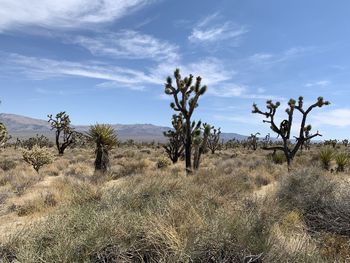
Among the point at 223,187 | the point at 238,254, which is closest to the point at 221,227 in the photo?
the point at 238,254

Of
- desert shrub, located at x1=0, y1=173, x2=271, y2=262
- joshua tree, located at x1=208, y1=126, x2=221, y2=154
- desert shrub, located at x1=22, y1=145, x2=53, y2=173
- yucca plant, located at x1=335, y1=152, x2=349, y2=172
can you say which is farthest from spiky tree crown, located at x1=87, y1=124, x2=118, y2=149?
joshua tree, located at x1=208, y1=126, x2=221, y2=154

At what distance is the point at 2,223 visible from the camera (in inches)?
352

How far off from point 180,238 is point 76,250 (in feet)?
4.67

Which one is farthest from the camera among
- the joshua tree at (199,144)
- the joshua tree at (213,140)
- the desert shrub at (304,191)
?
the joshua tree at (213,140)

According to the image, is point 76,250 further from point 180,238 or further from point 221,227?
point 221,227

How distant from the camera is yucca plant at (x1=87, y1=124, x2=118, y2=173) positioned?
62.6 feet

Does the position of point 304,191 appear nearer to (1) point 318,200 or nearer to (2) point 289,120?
(1) point 318,200

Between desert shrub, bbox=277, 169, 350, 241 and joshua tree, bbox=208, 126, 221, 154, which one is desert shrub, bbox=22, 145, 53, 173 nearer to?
desert shrub, bbox=277, 169, 350, 241

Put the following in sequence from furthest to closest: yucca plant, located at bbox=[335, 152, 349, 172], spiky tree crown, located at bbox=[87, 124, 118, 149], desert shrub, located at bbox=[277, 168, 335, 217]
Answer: yucca plant, located at bbox=[335, 152, 349, 172] < spiky tree crown, located at bbox=[87, 124, 118, 149] < desert shrub, located at bbox=[277, 168, 335, 217]

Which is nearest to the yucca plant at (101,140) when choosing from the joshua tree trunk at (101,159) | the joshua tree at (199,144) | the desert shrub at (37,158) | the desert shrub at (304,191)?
the joshua tree trunk at (101,159)

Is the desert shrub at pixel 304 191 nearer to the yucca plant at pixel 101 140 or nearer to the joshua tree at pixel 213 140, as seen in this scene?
the yucca plant at pixel 101 140

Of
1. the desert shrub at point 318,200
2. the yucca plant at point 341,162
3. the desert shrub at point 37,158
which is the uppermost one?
the yucca plant at point 341,162

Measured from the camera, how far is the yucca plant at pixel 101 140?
62.6 feet

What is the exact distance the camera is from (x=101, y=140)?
19.1 metres
